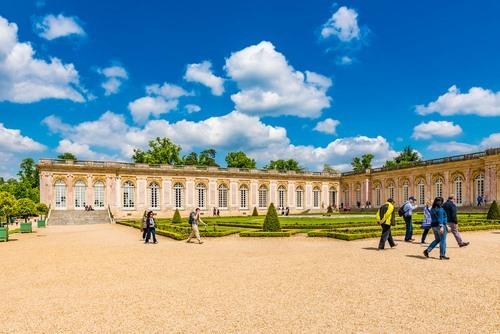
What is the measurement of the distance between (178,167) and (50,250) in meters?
31.5

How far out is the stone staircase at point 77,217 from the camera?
34.0 metres

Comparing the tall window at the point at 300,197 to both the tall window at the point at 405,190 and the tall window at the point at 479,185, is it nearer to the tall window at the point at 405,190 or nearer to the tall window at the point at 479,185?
the tall window at the point at 405,190

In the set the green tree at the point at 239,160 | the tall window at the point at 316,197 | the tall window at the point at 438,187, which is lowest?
the tall window at the point at 316,197

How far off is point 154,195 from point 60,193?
30.4 ft

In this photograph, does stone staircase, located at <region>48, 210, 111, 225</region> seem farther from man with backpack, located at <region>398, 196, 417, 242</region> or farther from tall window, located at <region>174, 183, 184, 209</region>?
man with backpack, located at <region>398, 196, 417, 242</region>

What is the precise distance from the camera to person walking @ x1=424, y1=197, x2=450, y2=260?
30.8 feet

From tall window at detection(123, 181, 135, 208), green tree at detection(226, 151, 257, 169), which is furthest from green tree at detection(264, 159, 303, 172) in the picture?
tall window at detection(123, 181, 135, 208)

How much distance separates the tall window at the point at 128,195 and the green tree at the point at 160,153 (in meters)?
12.4

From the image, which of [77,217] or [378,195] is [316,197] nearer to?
[378,195]

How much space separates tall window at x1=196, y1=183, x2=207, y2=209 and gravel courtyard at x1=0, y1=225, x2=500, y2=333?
113ft

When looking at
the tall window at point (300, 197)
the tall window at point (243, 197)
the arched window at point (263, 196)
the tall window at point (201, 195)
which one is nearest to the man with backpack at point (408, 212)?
the tall window at point (201, 195)

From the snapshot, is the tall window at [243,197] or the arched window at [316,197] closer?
the tall window at [243,197]

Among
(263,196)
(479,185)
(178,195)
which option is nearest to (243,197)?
(263,196)

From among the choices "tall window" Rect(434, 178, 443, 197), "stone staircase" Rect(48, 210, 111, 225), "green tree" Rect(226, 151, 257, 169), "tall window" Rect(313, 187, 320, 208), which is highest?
"green tree" Rect(226, 151, 257, 169)
